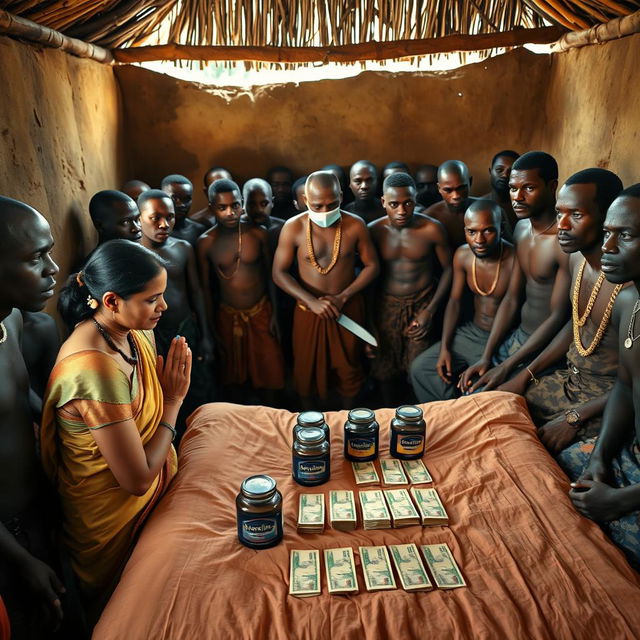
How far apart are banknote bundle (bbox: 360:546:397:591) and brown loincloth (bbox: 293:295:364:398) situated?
90.3 inches

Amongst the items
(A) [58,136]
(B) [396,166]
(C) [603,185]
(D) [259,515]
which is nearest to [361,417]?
(D) [259,515]

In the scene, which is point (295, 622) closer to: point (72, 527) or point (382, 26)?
point (72, 527)

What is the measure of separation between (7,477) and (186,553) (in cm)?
71

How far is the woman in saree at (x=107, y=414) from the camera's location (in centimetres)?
192

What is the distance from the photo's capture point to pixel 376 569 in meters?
1.76

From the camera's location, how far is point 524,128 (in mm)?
5090

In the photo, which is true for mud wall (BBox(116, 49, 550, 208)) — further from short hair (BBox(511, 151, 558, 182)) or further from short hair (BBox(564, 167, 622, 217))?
short hair (BBox(564, 167, 622, 217))

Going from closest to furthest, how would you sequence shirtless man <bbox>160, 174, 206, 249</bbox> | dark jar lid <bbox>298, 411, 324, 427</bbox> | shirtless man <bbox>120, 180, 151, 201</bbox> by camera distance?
dark jar lid <bbox>298, 411, 324, 427</bbox> < shirtless man <bbox>160, 174, 206, 249</bbox> < shirtless man <bbox>120, 180, 151, 201</bbox>

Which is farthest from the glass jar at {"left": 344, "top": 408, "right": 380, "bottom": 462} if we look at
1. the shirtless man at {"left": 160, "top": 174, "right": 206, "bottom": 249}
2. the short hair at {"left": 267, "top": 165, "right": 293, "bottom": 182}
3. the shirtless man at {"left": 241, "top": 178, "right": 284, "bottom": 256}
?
the short hair at {"left": 267, "top": 165, "right": 293, "bottom": 182}

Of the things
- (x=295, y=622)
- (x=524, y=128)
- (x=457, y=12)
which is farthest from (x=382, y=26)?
(x=295, y=622)

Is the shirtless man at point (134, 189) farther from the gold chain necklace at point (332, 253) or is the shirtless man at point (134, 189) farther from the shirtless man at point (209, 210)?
the gold chain necklace at point (332, 253)

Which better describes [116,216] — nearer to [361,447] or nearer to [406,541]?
[361,447]

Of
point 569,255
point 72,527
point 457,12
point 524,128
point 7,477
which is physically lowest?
point 72,527

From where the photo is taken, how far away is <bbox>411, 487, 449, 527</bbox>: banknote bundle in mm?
1969
